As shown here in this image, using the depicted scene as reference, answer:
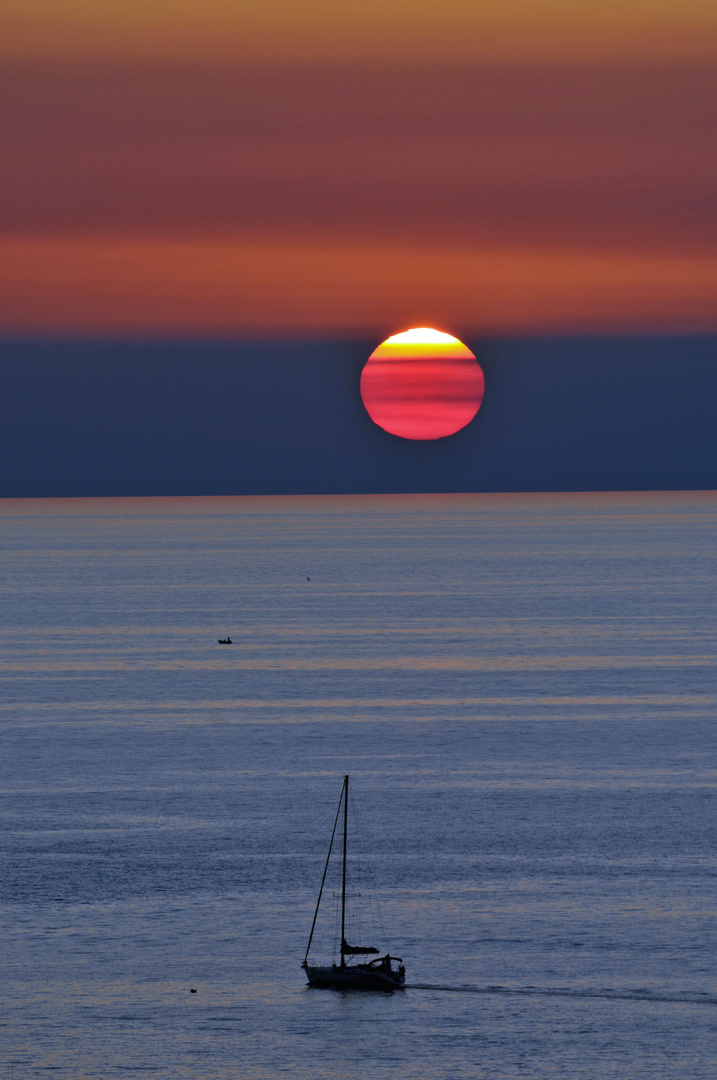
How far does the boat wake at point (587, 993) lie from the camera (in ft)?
156

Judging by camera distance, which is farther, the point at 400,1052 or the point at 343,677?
the point at 343,677

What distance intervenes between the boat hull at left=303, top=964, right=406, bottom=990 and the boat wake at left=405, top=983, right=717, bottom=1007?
1426 mm

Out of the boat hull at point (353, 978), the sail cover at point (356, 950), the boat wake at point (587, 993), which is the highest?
the sail cover at point (356, 950)

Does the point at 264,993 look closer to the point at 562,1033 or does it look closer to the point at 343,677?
the point at 562,1033

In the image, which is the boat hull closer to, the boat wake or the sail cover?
the sail cover

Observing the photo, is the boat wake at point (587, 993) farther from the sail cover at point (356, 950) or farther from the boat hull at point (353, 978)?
the sail cover at point (356, 950)

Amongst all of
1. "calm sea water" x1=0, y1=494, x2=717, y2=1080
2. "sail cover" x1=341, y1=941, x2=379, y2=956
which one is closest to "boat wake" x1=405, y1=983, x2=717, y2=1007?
"calm sea water" x1=0, y1=494, x2=717, y2=1080

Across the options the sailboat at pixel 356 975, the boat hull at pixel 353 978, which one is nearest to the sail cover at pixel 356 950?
the sailboat at pixel 356 975

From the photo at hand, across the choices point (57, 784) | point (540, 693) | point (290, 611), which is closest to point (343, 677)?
point (540, 693)

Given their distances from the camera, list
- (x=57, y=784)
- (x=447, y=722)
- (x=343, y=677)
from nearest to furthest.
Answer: (x=57, y=784), (x=447, y=722), (x=343, y=677)

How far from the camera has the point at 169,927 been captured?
53.9 meters

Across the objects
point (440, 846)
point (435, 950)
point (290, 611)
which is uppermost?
point (290, 611)

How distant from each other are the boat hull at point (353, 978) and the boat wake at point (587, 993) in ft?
4.68

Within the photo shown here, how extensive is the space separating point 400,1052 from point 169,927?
A: 1205 cm
